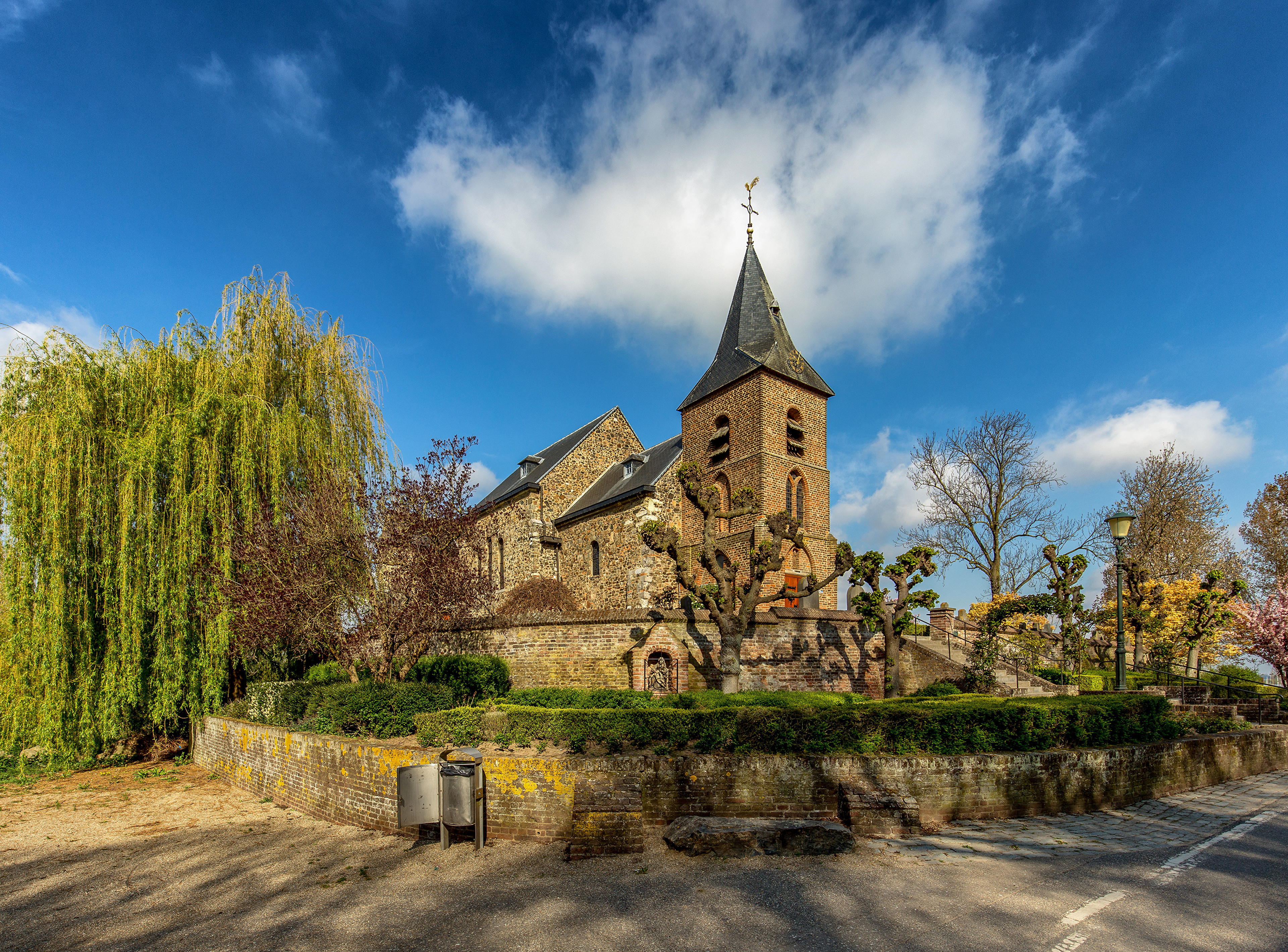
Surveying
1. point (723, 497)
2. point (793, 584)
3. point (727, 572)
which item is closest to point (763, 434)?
point (723, 497)

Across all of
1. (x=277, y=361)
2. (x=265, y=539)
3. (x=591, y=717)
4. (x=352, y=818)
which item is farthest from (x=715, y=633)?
(x=277, y=361)

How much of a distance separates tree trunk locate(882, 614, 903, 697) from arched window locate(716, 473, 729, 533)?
781cm

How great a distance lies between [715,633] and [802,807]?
7.91m

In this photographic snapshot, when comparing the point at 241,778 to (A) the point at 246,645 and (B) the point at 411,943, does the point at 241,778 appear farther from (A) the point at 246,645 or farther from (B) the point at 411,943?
(B) the point at 411,943

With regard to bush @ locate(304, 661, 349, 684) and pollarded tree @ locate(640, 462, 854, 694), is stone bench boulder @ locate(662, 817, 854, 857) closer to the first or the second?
pollarded tree @ locate(640, 462, 854, 694)

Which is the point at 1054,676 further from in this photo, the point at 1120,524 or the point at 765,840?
the point at 765,840

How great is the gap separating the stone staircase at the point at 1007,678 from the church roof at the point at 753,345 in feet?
32.7

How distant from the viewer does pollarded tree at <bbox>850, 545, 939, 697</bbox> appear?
15.8m

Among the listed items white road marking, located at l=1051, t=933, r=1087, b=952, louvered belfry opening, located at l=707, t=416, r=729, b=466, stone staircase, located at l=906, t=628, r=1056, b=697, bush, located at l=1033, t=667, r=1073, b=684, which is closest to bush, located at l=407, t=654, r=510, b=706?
white road marking, located at l=1051, t=933, r=1087, b=952

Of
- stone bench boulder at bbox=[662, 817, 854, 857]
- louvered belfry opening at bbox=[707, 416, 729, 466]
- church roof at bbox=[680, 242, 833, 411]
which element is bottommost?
stone bench boulder at bbox=[662, 817, 854, 857]

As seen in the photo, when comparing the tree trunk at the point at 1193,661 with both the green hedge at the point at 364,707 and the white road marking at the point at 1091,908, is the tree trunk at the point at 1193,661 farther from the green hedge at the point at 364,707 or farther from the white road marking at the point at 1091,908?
the green hedge at the point at 364,707

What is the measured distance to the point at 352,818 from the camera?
27.9 feet

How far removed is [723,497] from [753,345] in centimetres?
591

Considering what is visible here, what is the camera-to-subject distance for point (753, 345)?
957 inches
